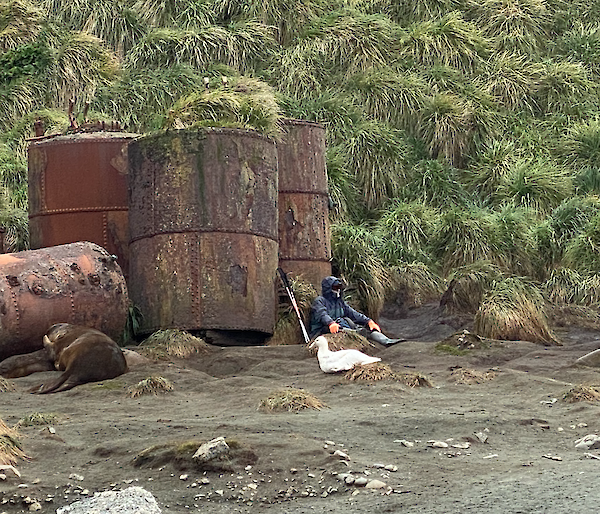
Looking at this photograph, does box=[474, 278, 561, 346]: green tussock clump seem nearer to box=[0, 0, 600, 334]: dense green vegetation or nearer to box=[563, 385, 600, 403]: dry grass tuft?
box=[0, 0, 600, 334]: dense green vegetation

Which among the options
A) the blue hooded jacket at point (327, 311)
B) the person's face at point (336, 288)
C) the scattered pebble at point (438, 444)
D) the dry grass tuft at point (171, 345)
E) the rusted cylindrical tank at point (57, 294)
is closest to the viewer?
the scattered pebble at point (438, 444)

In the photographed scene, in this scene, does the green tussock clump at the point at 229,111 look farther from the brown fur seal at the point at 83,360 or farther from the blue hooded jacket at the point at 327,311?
the brown fur seal at the point at 83,360

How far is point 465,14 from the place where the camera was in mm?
22625

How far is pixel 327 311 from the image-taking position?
11.8 metres

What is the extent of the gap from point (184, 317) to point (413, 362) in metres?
2.46

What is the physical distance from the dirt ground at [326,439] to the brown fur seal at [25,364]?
198mm

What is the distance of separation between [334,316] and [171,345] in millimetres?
1862

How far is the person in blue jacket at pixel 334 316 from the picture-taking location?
11502mm

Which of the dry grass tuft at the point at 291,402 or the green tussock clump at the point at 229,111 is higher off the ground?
the green tussock clump at the point at 229,111

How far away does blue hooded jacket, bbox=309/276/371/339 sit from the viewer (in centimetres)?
1160

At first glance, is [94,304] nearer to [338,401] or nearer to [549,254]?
[338,401]

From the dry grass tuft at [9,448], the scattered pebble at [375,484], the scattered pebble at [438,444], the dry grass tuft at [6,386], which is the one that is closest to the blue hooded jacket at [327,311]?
the dry grass tuft at [6,386]

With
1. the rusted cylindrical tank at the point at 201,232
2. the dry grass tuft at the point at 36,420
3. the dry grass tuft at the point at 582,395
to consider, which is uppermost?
the rusted cylindrical tank at the point at 201,232

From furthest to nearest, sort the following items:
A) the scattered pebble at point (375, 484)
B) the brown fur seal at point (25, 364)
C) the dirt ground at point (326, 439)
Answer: the brown fur seal at point (25, 364)
the scattered pebble at point (375, 484)
the dirt ground at point (326, 439)
